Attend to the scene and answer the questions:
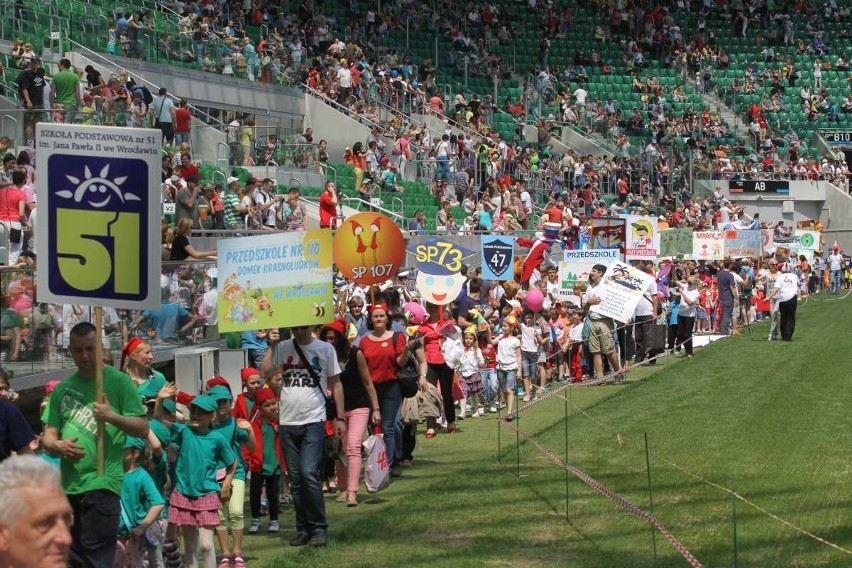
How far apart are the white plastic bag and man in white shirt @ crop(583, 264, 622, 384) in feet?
33.0

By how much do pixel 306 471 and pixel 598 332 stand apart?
43.2 ft

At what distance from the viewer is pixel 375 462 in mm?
14477

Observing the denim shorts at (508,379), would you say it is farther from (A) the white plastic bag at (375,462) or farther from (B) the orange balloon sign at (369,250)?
(A) the white plastic bag at (375,462)

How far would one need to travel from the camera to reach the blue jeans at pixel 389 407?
49.8 ft

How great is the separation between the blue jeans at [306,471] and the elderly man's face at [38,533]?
22.8 feet

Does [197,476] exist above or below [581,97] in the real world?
below

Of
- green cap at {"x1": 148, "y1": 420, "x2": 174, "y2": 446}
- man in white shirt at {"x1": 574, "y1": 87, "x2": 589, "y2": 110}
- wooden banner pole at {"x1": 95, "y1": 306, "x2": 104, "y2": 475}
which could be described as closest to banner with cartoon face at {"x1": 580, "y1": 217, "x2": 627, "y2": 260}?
man in white shirt at {"x1": 574, "y1": 87, "x2": 589, "y2": 110}

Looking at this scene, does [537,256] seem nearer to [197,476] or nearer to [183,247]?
[183,247]

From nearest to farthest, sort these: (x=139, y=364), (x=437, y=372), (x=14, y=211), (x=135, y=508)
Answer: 1. (x=135, y=508)
2. (x=139, y=364)
3. (x=14, y=211)
4. (x=437, y=372)

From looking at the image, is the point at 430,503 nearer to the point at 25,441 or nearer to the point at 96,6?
the point at 25,441

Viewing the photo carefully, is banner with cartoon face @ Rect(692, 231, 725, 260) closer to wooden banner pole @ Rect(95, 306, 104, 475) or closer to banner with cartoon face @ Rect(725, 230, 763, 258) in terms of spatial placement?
banner with cartoon face @ Rect(725, 230, 763, 258)

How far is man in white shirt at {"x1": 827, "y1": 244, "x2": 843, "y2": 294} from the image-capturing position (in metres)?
52.0

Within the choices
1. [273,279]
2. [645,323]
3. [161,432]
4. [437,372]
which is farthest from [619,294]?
[161,432]

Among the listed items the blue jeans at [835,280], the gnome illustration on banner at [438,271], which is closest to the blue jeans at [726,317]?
the gnome illustration on banner at [438,271]
